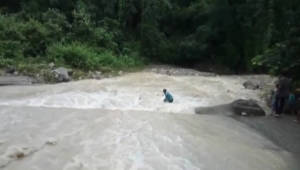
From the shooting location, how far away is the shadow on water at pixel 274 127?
19.8 ft

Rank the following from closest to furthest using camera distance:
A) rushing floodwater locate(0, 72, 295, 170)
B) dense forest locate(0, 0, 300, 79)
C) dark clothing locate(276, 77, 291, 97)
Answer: rushing floodwater locate(0, 72, 295, 170)
dark clothing locate(276, 77, 291, 97)
dense forest locate(0, 0, 300, 79)

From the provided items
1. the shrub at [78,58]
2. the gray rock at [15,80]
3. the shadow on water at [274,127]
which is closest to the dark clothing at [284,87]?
the shadow on water at [274,127]

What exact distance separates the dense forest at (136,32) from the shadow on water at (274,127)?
31.9 feet

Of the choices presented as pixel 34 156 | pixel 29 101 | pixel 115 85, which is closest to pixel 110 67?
pixel 115 85

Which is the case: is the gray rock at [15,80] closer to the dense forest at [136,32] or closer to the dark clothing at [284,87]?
the dense forest at [136,32]

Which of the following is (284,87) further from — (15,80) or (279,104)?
(15,80)

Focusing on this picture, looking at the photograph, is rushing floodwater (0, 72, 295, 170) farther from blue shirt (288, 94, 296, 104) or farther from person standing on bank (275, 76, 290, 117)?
blue shirt (288, 94, 296, 104)

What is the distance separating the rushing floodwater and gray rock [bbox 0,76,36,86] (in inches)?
71.1

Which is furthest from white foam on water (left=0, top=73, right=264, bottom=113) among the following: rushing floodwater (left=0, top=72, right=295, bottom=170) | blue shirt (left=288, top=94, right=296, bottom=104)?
blue shirt (left=288, top=94, right=296, bottom=104)

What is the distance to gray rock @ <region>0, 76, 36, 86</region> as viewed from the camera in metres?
11.8

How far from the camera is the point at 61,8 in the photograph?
2155 cm

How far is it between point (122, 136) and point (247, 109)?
168 inches

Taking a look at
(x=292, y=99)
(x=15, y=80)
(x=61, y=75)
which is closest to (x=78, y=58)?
(x=61, y=75)

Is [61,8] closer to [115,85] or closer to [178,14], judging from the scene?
[178,14]
